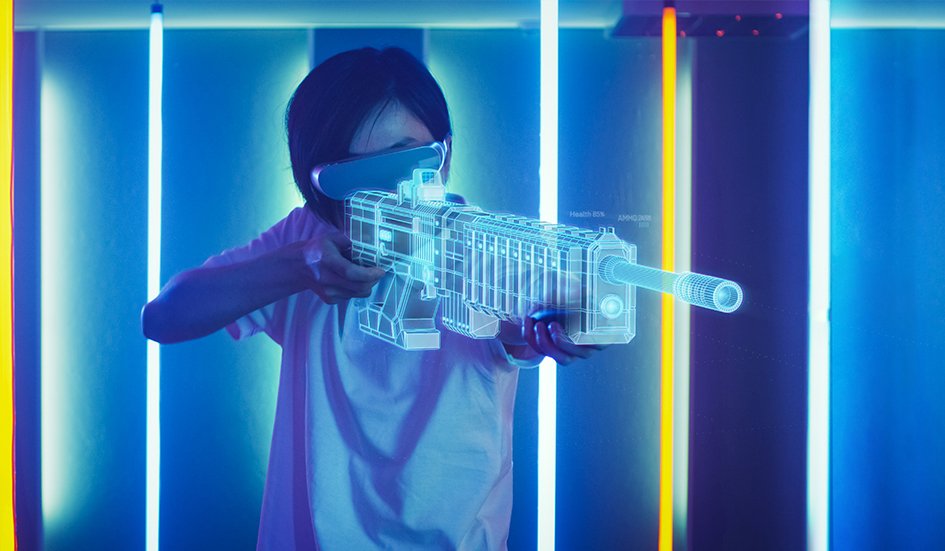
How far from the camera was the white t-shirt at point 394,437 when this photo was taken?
1455 mm

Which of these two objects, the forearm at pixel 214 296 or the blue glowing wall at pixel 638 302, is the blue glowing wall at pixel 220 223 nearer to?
the forearm at pixel 214 296

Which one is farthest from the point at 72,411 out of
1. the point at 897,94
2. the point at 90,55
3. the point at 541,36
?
the point at 897,94

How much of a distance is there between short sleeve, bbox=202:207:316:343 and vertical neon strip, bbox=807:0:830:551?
965 mm

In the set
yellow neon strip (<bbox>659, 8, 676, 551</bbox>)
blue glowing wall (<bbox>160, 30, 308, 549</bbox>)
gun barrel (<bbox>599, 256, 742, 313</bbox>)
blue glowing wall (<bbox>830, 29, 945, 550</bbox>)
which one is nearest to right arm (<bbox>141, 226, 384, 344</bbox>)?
blue glowing wall (<bbox>160, 30, 308, 549</bbox>)

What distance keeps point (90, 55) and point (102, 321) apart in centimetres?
49

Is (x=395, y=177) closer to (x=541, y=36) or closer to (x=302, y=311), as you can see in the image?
(x=302, y=311)

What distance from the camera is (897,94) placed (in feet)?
5.70

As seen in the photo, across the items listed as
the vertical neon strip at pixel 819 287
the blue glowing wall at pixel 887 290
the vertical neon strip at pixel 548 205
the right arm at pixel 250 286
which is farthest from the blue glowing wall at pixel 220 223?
the blue glowing wall at pixel 887 290

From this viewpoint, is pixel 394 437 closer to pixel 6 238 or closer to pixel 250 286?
pixel 250 286

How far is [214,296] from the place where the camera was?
1.36 metres

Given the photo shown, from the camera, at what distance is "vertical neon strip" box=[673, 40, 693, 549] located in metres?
1.65

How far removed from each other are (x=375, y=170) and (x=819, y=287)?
3.02 feet

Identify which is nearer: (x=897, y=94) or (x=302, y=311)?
(x=302, y=311)

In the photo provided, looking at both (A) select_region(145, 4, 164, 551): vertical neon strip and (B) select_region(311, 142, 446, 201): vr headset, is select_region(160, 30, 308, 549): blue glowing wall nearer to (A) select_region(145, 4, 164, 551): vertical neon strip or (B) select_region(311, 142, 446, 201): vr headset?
(A) select_region(145, 4, 164, 551): vertical neon strip
